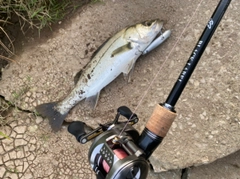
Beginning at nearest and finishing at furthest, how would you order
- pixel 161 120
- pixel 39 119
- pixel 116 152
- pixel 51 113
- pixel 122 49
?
pixel 116 152
pixel 161 120
pixel 122 49
pixel 51 113
pixel 39 119

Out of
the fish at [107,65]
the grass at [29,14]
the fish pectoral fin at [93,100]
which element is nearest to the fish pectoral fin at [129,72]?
the fish at [107,65]

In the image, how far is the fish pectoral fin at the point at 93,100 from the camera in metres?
2.46

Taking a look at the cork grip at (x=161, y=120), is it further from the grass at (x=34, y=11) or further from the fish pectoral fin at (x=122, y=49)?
the grass at (x=34, y=11)

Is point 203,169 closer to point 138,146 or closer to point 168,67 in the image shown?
point 168,67

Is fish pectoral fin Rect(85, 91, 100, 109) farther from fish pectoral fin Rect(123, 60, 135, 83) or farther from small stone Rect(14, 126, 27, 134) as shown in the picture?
small stone Rect(14, 126, 27, 134)

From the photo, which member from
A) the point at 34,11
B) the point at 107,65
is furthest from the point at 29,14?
the point at 107,65

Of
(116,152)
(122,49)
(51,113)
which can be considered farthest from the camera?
(51,113)

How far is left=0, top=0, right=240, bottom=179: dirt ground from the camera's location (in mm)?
2320

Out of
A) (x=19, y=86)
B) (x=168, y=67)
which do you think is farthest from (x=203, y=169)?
(x=19, y=86)

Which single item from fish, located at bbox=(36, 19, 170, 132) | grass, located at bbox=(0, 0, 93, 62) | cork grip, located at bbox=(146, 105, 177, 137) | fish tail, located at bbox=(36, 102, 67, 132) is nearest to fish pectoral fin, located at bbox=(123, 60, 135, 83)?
fish, located at bbox=(36, 19, 170, 132)

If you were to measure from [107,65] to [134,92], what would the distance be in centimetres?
27

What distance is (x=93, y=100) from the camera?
2.48 metres

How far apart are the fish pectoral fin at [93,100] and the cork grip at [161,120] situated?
0.79 meters

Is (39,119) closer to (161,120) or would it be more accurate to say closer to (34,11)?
(34,11)
